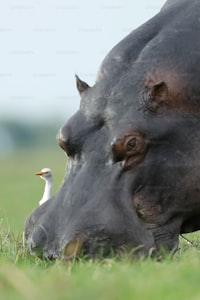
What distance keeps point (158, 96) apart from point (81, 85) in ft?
1.67

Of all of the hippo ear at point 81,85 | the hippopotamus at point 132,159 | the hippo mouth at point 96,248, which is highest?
the hippo ear at point 81,85

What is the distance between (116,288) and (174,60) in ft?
8.26

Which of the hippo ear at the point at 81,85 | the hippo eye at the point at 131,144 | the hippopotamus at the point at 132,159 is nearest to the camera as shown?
the hippopotamus at the point at 132,159

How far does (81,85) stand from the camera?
5984 millimetres

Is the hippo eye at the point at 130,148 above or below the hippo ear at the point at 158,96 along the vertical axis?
below

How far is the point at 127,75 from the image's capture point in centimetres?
579

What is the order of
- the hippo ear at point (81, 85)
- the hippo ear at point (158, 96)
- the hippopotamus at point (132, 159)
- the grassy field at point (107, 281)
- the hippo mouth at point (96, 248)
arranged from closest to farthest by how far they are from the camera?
the grassy field at point (107, 281) → the hippo mouth at point (96, 248) → the hippopotamus at point (132, 159) → the hippo ear at point (158, 96) → the hippo ear at point (81, 85)

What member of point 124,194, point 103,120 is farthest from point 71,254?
point 103,120

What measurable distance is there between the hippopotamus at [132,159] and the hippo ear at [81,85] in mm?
27

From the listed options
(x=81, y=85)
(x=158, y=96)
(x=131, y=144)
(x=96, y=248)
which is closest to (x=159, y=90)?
(x=158, y=96)

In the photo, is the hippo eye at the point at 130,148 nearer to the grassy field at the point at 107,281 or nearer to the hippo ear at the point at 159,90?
the hippo ear at the point at 159,90

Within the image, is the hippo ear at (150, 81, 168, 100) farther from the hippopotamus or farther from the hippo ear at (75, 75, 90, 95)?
the hippo ear at (75, 75, 90, 95)

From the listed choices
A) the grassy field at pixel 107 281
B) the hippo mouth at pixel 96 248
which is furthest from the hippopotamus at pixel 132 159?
the grassy field at pixel 107 281

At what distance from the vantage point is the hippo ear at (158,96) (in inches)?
222
